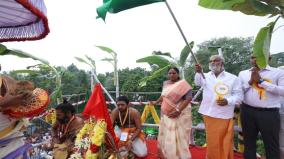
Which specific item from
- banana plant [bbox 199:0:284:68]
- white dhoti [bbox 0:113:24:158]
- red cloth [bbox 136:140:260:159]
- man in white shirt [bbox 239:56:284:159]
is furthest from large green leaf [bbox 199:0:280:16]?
red cloth [bbox 136:140:260:159]

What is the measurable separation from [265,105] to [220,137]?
76 centimetres

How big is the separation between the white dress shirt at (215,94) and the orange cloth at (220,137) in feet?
0.29

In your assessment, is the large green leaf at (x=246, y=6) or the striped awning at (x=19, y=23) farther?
the striped awning at (x=19, y=23)

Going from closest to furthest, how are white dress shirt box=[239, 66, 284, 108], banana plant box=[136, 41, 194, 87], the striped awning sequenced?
the striped awning → white dress shirt box=[239, 66, 284, 108] → banana plant box=[136, 41, 194, 87]

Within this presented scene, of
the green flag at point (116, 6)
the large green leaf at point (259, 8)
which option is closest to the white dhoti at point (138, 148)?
the green flag at point (116, 6)

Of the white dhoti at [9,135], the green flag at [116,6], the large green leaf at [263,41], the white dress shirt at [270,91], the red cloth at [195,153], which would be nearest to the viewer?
the large green leaf at [263,41]

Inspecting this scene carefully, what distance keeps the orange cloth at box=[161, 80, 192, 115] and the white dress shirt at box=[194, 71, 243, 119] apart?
0.20 meters

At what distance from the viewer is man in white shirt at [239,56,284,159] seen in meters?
3.87

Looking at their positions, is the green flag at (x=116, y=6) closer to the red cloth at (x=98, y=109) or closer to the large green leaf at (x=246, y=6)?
the large green leaf at (x=246, y=6)

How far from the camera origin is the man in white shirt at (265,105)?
3873 millimetres

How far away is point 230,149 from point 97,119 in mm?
1860

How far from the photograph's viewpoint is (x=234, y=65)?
25.7 metres

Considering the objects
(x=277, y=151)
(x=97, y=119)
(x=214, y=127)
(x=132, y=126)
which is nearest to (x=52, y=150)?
(x=97, y=119)

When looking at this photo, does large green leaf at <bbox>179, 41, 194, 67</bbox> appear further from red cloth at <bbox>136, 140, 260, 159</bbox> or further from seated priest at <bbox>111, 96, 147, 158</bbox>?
red cloth at <bbox>136, 140, 260, 159</bbox>
